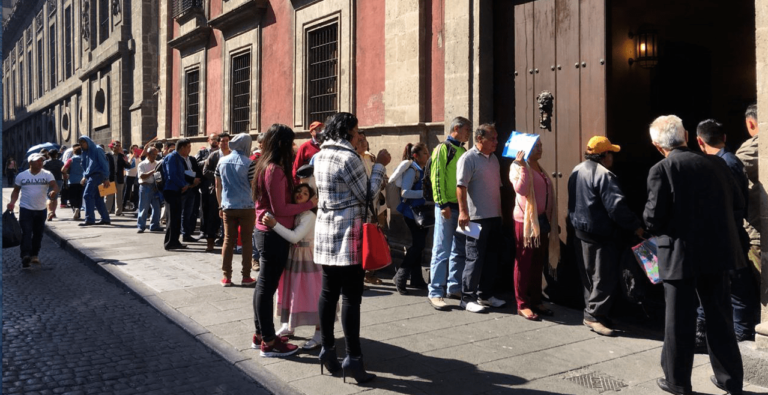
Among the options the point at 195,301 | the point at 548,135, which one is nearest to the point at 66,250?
the point at 195,301

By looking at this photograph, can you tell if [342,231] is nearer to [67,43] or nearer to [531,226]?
[531,226]

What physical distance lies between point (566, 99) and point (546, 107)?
0.22 metres

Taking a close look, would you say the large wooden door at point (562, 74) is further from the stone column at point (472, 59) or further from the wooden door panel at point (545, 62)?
the stone column at point (472, 59)

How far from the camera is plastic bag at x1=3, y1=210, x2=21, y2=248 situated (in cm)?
632

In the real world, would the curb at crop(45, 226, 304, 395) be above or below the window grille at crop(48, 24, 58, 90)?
below

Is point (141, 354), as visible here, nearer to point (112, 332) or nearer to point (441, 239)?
point (112, 332)

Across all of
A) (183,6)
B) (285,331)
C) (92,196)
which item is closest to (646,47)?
(285,331)

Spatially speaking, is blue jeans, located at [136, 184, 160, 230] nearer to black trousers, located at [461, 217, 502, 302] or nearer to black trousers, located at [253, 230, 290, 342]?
black trousers, located at [461, 217, 502, 302]

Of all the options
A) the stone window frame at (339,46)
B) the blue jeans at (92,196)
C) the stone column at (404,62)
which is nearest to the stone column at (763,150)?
the stone column at (404,62)

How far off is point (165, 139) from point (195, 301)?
1240 centimetres

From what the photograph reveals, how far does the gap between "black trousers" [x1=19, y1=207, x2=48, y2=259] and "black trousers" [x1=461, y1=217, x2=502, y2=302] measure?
20.0 feet

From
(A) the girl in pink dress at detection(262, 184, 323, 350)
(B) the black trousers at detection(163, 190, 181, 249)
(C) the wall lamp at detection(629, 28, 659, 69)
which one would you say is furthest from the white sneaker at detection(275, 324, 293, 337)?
(B) the black trousers at detection(163, 190, 181, 249)

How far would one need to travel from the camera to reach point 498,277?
739 cm

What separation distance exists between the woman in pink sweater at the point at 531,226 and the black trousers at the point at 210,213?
5733 mm
